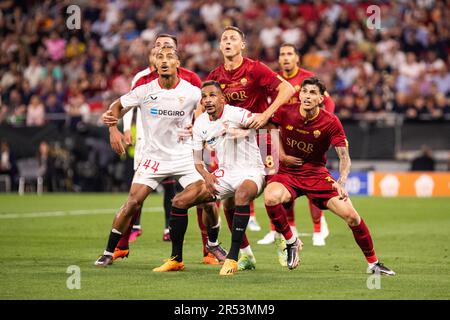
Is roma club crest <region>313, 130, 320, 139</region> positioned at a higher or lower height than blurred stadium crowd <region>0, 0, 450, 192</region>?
lower

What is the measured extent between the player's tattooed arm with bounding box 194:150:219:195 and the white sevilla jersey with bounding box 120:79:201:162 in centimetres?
38

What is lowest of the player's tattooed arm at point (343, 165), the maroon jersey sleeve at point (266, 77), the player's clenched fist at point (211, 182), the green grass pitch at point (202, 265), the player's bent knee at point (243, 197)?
the green grass pitch at point (202, 265)

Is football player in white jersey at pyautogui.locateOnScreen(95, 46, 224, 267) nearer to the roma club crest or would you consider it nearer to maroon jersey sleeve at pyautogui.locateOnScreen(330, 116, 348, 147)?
the roma club crest

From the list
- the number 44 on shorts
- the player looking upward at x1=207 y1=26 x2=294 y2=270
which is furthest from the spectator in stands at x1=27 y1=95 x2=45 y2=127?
the player looking upward at x1=207 y1=26 x2=294 y2=270

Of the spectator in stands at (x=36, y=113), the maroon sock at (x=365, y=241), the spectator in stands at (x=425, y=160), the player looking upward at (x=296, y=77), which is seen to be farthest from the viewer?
the spectator in stands at (x=36, y=113)

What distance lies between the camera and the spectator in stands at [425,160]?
24031 mm

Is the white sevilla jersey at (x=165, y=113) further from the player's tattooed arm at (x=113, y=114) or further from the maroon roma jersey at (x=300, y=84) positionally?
the maroon roma jersey at (x=300, y=84)

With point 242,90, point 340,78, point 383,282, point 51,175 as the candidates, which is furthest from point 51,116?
point 383,282

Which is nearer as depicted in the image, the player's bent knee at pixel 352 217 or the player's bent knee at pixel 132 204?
the player's bent knee at pixel 352 217

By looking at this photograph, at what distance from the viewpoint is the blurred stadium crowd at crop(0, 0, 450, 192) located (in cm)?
2508

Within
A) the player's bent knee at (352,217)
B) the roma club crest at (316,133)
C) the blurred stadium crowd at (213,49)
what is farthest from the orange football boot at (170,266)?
the blurred stadium crowd at (213,49)

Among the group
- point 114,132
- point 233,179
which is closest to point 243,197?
point 233,179

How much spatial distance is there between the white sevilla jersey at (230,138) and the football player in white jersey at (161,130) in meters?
0.36

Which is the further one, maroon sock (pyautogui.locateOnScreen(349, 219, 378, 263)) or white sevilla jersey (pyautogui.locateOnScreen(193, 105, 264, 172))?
white sevilla jersey (pyautogui.locateOnScreen(193, 105, 264, 172))
